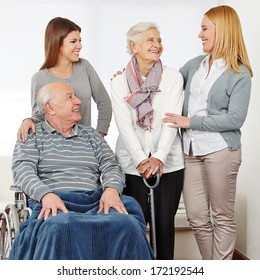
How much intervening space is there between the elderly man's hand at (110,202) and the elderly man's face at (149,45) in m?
0.66

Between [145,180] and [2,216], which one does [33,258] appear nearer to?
[2,216]

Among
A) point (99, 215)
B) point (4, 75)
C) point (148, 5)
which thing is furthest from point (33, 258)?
point (148, 5)

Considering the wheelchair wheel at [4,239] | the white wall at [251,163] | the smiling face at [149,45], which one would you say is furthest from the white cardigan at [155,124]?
the white wall at [251,163]

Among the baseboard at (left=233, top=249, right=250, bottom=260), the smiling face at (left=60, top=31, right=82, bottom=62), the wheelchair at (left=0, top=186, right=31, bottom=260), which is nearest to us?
the wheelchair at (left=0, top=186, right=31, bottom=260)

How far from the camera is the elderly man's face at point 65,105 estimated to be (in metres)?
2.50

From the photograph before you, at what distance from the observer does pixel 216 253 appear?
8.85ft

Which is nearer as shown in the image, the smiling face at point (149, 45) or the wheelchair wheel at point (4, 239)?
the wheelchair wheel at point (4, 239)

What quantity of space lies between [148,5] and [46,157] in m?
2.42

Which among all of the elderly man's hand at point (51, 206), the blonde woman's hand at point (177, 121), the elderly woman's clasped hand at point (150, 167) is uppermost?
the blonde woman's hand at point (177, 121)

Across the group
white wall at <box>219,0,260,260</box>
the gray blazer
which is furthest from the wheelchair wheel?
white wall at <box>219,0,260,260</box>

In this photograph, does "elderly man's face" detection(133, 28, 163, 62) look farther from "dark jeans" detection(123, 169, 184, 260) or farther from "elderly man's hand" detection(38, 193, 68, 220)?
"elderly man's hand" detection(38, 193, 68, 220)

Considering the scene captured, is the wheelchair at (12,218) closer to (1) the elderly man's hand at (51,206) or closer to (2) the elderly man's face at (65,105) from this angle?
(1) the elderly man's hand at (51,206)

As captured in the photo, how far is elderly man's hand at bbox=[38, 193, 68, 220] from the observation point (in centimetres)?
216

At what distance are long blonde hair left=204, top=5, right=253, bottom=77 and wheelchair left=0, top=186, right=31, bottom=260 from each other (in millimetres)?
A: 1071
